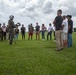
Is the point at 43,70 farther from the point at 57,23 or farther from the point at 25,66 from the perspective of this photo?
the point at 57,23

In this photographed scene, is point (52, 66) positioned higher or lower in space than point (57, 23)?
lower

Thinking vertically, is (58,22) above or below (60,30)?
above

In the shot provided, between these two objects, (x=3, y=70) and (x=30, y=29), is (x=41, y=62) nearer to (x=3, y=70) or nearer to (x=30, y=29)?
(x=3, y=70)

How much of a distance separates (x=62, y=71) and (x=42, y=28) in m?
25.8

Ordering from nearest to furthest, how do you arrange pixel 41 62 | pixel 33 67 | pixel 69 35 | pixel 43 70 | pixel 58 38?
pixel 43 70 → pixel 33 67 → pixel 41 62 → pixel 58 38 → pixel 69 35

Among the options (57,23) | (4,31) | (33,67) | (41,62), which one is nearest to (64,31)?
(57,23)

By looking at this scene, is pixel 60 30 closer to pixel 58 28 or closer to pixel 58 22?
pixel 58 28

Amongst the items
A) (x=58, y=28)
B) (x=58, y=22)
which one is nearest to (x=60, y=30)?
(x=58, y=28)

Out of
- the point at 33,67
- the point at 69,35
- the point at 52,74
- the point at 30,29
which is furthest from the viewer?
the point at 30,29

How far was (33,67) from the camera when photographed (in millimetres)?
9789

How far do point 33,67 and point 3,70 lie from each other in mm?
1071

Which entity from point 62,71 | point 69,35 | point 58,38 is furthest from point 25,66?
point 69,35

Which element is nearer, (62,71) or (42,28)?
(62,71)

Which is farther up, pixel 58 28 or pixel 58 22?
pixel 58 22
